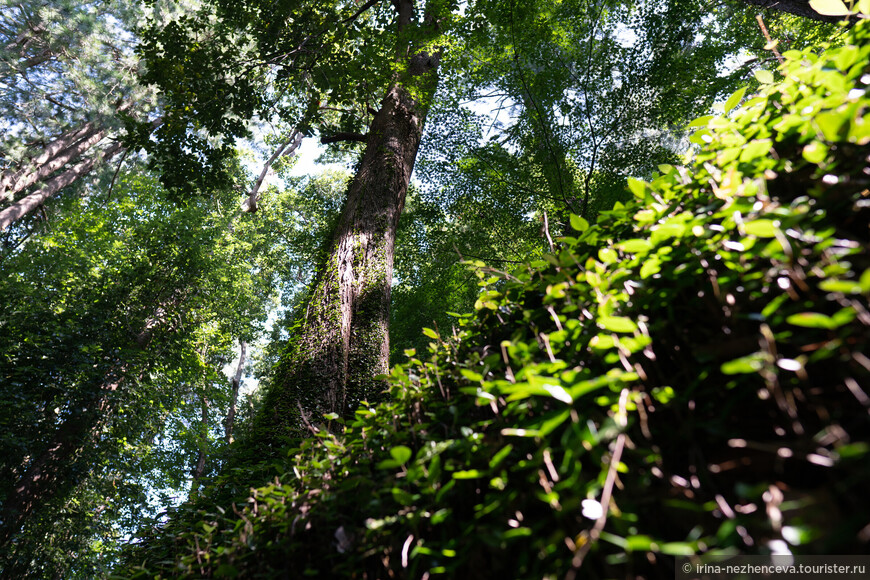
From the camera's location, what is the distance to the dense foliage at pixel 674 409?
71 centimetres

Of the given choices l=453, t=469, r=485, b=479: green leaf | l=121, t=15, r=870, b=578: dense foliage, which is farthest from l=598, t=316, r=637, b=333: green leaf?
l=453, t=469, r=485, b=479: green leaf

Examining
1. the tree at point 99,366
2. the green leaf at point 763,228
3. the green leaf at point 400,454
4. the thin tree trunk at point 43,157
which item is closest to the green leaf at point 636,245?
the green leaf at point 763,228

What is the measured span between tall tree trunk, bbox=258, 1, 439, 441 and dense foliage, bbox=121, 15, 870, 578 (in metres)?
2.14

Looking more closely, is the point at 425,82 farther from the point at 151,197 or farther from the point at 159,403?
the point at 151,197

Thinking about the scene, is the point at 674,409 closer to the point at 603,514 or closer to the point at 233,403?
the point at 603,514

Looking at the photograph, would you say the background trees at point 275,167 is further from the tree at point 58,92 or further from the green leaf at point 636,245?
the green leaf at point 636,245

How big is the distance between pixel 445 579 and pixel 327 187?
18835 millimetres

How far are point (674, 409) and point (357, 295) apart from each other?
3890 millimetres

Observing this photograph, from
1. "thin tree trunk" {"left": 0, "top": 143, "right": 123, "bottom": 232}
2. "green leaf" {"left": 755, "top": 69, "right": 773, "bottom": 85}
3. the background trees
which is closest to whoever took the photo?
"green leaf" {"left": 755, "top": 69, "right": 773, "bottom": 85}

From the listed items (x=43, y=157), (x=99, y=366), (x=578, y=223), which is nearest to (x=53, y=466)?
(x=99, y=366)

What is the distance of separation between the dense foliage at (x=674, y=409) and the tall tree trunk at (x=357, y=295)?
214cm

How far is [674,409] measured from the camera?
0.89 meters

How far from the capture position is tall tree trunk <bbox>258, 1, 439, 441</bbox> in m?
3.77

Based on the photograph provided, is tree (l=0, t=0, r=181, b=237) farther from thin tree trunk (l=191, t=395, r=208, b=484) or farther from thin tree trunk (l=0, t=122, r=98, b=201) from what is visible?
thin tree trunk (l=191, t=395, r=208, b=484)
